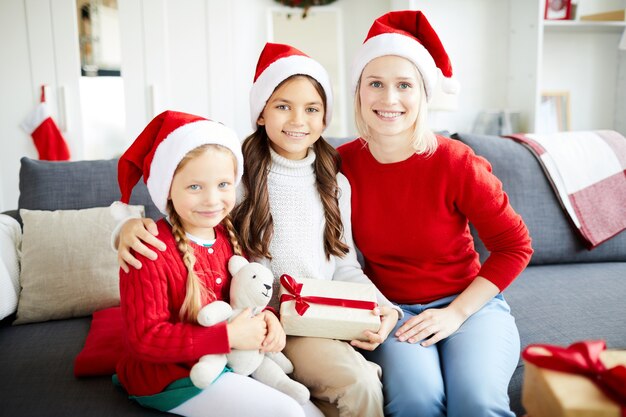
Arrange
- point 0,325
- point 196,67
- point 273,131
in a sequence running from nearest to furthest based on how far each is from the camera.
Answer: point 273,131 < point 0,325 < point 196,67

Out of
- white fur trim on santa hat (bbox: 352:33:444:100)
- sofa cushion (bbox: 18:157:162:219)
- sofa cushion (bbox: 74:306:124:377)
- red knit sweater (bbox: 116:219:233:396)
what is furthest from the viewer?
sofa cushion (bbox: 18:157:162:219)

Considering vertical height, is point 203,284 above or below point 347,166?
below

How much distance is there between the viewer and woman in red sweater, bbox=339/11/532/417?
1.41 metres

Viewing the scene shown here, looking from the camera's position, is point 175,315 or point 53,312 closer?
point 175,315

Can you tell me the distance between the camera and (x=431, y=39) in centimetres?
151

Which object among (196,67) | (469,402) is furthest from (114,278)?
(196,67)

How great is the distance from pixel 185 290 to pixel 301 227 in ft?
1.27

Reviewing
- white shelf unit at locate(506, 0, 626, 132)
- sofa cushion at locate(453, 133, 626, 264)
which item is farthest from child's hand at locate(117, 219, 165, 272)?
white shelf unit at locate(506, 0, 626, 132)

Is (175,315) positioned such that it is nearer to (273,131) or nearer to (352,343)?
(352,343)

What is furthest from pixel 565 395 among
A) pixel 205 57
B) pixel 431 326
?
pixel 205 57

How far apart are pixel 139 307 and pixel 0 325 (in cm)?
77

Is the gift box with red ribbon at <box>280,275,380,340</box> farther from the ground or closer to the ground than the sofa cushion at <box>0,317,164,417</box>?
farther from the ground

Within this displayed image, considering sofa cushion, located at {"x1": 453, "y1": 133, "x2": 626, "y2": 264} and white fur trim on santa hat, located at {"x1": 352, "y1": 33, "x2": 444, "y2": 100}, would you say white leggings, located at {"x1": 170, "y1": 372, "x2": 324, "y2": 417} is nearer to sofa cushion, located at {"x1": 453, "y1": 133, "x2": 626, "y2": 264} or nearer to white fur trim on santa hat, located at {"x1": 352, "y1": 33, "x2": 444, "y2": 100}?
white fur trim on santa hat, located at {"x1": 352, "y1": 33, "x2": 444, "y2": 100}

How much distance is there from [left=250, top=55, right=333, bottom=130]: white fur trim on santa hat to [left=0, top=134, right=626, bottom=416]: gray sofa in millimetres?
606
